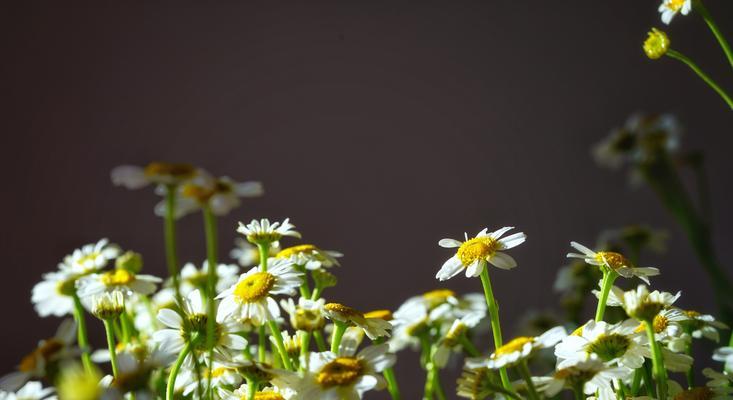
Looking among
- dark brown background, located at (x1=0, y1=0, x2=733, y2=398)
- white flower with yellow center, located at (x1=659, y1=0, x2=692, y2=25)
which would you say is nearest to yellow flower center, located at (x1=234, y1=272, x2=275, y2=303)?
white flower with yellow center, located at (x1=659, y1=0, x2=692, y2=25)

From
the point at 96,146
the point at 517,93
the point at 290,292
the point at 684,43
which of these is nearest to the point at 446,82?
the point at 517,93

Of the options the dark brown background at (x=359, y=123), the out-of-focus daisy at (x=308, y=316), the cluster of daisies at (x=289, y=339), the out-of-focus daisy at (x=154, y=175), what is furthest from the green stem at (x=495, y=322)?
the dark brown background at (x=359, y=123)

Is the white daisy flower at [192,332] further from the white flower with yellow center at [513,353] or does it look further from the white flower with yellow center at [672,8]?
the white flower with yellow center at [672,8]

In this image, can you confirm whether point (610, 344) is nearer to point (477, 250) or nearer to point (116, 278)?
point (477, 250)

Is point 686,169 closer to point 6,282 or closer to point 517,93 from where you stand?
point 517,93

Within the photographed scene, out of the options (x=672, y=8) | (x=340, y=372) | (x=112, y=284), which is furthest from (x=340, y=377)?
(x=672, y=8)

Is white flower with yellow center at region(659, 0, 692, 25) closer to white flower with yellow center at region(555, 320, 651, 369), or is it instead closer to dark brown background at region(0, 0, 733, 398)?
white flower with yellow center at region(555, 320, 651, 369)
